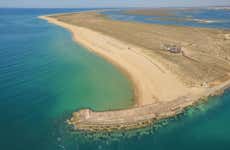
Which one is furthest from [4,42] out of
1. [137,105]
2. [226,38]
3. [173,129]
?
[226,38]

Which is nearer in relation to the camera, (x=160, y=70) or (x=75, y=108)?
(x=75, y=108)

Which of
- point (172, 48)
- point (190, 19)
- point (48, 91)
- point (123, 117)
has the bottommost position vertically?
point (123, 117)

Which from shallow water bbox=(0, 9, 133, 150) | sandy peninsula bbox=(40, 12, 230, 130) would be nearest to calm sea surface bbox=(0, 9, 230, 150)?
shallow water bbox=(0, 9, 133, 150)

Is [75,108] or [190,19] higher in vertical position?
[190,19]

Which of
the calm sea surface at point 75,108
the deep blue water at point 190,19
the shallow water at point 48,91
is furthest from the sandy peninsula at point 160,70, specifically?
the deep blue water at point 190,19

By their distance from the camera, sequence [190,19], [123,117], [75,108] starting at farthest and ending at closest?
[190,19]
[75,108]
[123,117]

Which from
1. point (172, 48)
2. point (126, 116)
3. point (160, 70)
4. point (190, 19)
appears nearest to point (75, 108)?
point (126, 116)

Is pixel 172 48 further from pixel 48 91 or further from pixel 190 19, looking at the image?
pixel 190 19
